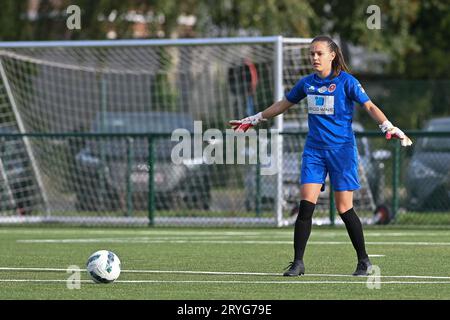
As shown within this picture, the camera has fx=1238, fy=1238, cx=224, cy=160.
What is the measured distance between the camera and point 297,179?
60.0ft

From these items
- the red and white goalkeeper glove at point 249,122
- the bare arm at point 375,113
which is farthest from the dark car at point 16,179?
the bare arm at point 375,113

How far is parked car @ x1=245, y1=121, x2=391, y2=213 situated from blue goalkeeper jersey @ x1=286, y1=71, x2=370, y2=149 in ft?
24.3

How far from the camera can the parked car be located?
59.3ft

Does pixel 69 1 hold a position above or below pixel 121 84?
above

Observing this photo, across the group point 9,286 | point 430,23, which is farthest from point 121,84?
point 9,286

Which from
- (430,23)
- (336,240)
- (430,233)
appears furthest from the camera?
(430,23)

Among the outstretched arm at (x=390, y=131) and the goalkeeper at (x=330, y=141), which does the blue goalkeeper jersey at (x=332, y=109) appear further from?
the outstretched arm at (x=390, y=131)

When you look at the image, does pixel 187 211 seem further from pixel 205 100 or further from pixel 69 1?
pixel 69 1

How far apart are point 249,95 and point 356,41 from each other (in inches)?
452

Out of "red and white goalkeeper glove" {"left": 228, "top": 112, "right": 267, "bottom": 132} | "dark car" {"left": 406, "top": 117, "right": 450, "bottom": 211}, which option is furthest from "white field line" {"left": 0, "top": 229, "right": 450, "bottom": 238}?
"red and white goalkeeper glove" {"left": 228, "top": 112, "right": 267, "bottom": 132}

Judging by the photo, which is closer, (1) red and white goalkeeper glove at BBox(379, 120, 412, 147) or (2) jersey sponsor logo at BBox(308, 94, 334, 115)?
(1) red and white goalkeeper glove at BBox(379, 120, 412, 147)

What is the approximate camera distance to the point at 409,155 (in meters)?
20.3

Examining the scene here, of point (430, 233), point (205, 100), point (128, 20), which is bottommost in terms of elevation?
point (430, 233)

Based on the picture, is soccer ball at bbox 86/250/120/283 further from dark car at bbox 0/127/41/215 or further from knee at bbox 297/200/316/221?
dark car at bbox 0/127/41/215
